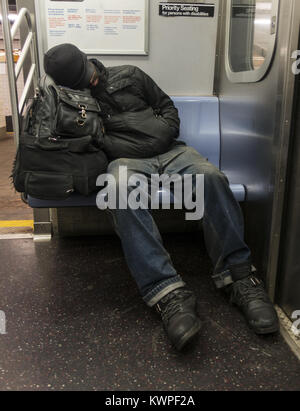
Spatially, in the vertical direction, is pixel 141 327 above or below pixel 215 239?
below

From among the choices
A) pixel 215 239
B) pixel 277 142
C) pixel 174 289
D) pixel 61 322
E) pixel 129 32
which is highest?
pixel 129 32

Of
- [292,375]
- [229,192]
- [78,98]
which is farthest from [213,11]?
[292,375]

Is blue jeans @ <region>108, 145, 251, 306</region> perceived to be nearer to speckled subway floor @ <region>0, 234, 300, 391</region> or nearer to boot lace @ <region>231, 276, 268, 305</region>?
boot lace @ <region>231, 276, 268, 305</region>

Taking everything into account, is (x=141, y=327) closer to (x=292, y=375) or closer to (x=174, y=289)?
(x=174, y=289)

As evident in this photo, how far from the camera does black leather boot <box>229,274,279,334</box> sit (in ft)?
5.68

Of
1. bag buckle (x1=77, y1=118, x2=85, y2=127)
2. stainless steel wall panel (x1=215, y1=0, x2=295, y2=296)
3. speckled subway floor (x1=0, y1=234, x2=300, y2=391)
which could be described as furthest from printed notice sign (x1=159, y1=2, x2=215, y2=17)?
speckled subway floor (x1=0, y1=234, x2=300, y2=391)

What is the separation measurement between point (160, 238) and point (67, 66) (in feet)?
3.22

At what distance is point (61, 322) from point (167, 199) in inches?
30.5

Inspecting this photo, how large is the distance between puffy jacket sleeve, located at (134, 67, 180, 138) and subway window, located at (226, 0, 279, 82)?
431 millimetres

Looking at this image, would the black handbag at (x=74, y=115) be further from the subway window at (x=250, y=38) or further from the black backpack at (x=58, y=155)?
the subway window at (x=250, y=38)

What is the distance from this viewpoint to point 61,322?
1860 mm

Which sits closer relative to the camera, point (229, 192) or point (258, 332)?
point (258, 332)
